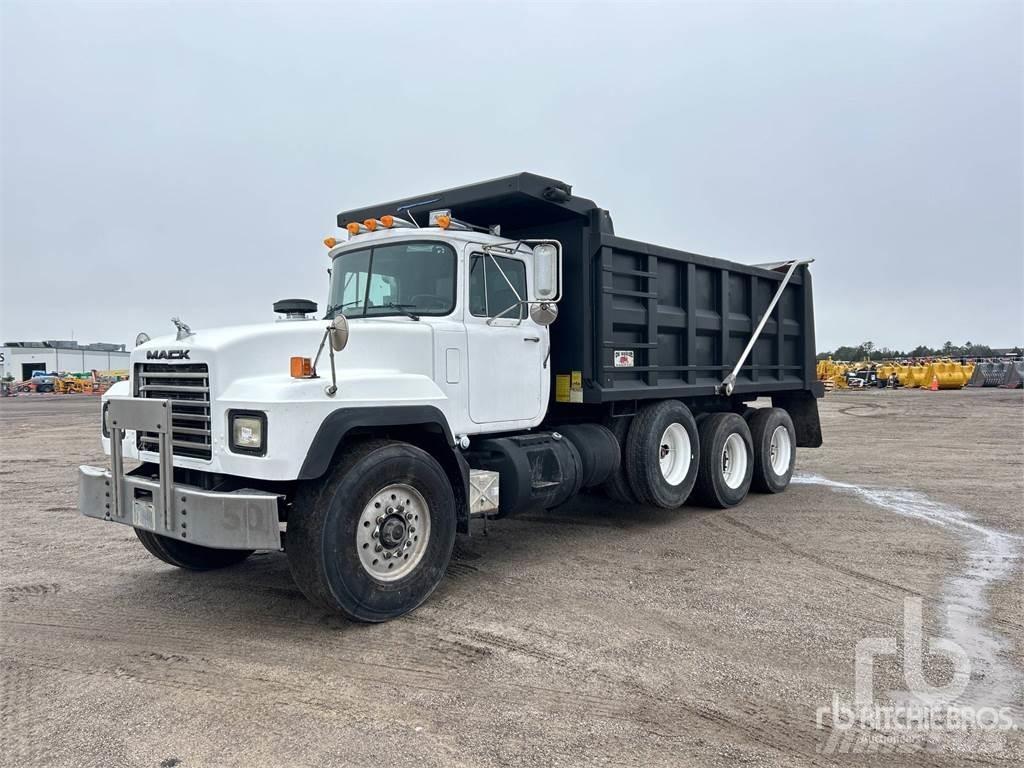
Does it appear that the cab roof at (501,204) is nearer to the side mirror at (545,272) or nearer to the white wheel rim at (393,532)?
the side mirror at (545,272)

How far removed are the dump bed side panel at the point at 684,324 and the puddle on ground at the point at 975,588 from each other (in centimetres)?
218

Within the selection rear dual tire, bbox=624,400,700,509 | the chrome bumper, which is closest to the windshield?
the chrome bumper

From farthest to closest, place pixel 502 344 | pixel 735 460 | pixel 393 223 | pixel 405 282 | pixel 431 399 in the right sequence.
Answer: pixel 735 460
pixel 502 344
pixel 393 223
pixel 405 282
pixel 431 399

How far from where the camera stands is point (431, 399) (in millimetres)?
5141

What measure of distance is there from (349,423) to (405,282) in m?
1.72

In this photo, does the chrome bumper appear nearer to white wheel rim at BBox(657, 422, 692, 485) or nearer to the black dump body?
the black dump body

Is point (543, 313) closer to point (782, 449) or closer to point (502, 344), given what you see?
point (502, 344)

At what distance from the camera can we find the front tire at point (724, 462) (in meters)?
8.41

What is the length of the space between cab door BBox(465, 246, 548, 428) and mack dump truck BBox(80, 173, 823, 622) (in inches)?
0.8

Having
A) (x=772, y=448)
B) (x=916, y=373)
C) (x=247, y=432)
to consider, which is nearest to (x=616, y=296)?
(x=247, y=432)

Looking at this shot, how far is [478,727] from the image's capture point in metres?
3.41

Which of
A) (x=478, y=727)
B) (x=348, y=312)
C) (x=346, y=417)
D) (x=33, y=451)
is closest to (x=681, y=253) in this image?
(x=348, y=312)

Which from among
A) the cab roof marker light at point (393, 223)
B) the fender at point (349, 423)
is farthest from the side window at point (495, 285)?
the fender at point (349, 423)

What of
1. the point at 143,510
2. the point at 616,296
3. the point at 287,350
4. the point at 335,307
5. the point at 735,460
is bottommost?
the point at 735,460
